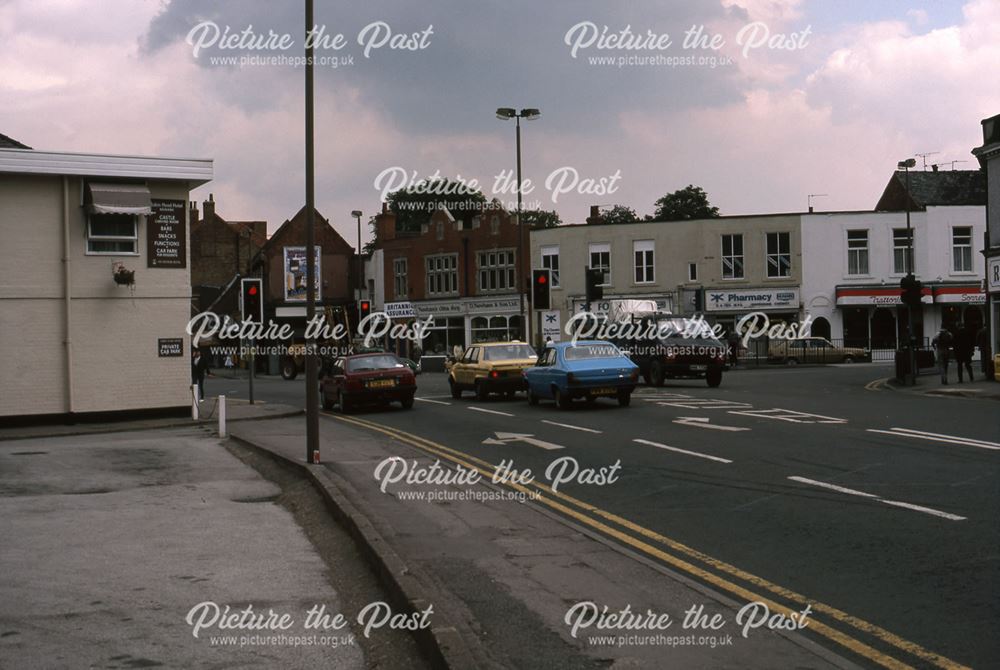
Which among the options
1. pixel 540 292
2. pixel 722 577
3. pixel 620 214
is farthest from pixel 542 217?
pixel 722 577

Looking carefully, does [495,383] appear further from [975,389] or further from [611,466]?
[611,466]

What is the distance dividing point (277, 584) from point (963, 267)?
53.0m

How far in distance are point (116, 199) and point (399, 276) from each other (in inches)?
1803

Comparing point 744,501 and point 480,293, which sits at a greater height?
point 480,293

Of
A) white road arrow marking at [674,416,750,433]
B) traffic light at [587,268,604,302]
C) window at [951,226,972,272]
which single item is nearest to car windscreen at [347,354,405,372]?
traffic light at [587,268,604,302]

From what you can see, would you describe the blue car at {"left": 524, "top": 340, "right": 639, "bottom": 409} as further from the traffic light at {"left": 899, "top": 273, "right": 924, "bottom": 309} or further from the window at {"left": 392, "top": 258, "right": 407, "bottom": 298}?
the window at {"left": 392, "top": 258, "right": 407, "bottom": 298}

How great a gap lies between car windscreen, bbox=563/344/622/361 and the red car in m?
4.31

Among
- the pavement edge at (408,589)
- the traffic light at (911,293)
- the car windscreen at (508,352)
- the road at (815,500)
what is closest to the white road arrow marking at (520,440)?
the road at (815,500)

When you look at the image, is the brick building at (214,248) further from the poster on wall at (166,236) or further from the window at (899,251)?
the poster on wall at (166,236)

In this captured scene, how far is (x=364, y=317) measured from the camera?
1726 inches

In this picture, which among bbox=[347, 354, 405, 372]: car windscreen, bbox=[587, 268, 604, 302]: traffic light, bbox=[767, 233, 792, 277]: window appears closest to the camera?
bbox=[347, 354, 405, 372]: car windscreen

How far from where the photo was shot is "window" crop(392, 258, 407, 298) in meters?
68.0

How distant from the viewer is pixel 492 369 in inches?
1086

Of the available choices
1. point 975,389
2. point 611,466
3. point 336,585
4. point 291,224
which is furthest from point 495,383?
point 291,224
